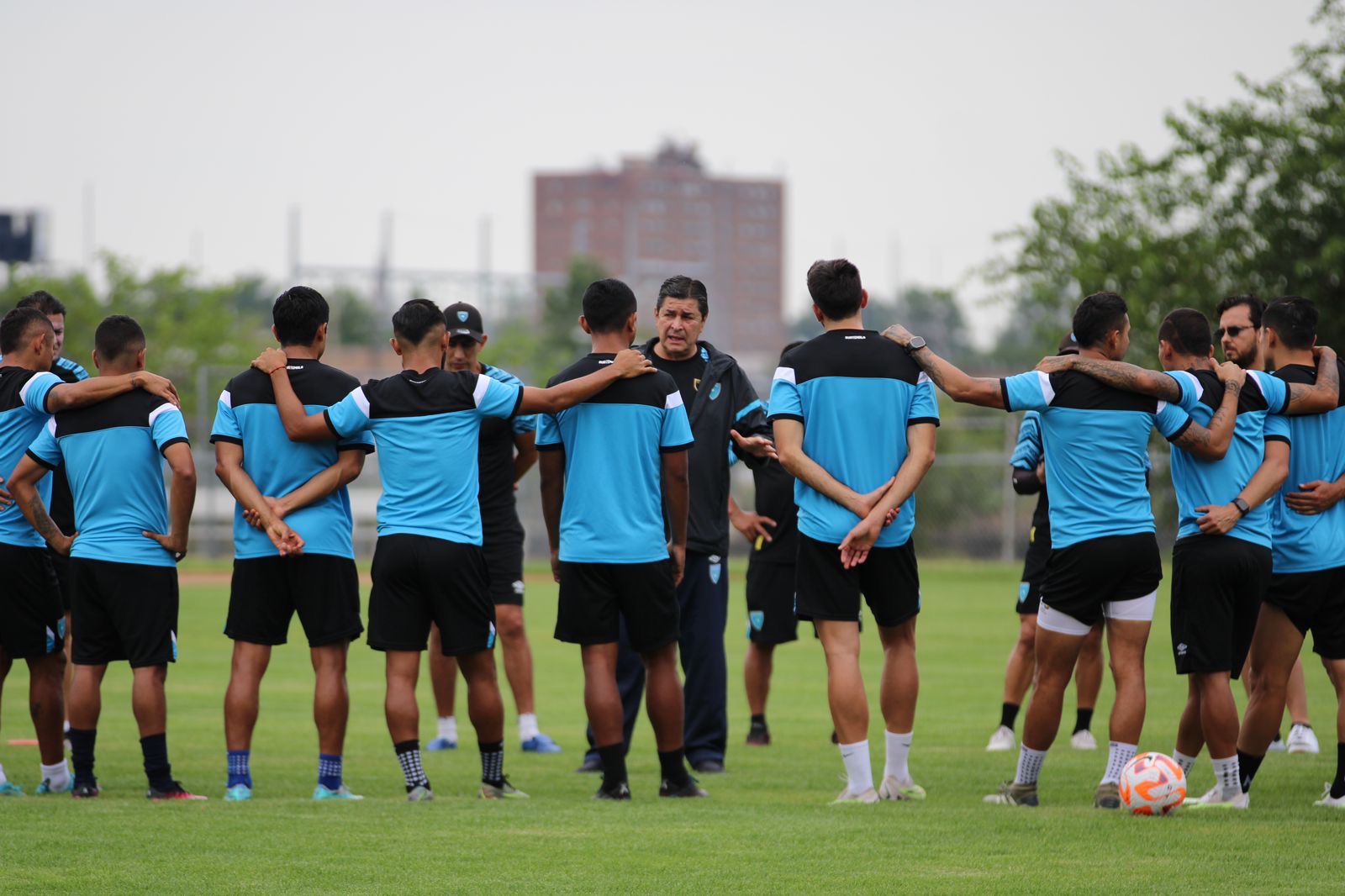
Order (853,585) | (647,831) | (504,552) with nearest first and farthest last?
(647,831), (853,585), (504,552)

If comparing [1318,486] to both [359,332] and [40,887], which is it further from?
[359,332]

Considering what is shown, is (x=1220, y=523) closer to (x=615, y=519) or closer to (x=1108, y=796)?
(x=1108, y=796)

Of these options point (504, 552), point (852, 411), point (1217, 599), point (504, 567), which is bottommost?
point (504, 567)

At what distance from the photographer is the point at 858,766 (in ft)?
24.0

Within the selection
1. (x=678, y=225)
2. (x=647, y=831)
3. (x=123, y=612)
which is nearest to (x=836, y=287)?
(x=647, y=831)

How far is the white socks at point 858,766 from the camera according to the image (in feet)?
24.0

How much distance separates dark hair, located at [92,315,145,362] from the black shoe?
3416mm

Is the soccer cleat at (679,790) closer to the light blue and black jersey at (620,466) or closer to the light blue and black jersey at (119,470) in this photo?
the light blue and black jersey at (620,466)

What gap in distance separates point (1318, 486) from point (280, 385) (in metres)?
5.08

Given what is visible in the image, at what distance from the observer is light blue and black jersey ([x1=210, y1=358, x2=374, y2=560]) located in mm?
7395

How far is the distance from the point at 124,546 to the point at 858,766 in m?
3.75

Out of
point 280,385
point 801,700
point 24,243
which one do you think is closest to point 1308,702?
point 801,700

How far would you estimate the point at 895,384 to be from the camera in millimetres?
7305

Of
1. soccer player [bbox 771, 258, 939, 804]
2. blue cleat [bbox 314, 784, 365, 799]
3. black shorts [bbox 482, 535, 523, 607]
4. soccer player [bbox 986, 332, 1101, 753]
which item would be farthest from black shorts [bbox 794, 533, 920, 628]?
black shorts [bbox 482, 535, 523, 607]
